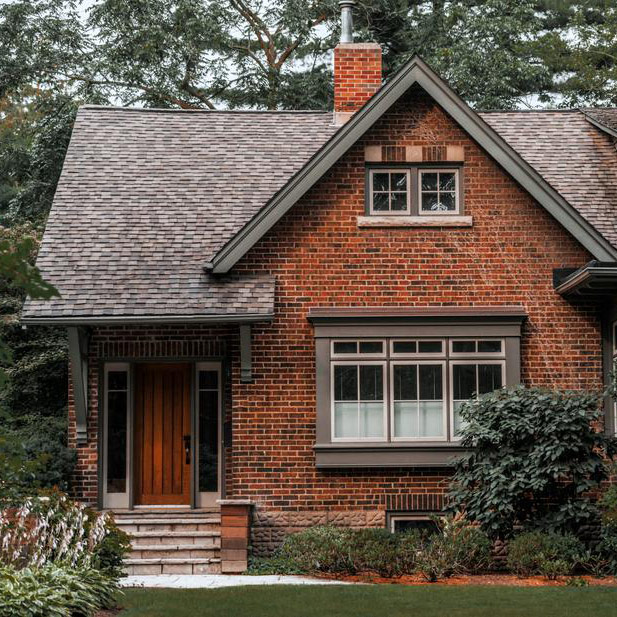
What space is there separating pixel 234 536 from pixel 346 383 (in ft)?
8.77

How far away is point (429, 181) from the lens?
1694 cm

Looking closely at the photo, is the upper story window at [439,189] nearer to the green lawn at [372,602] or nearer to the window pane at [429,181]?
the window pane at [429,181]

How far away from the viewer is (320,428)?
1623 cm

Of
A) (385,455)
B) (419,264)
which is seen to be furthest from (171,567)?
(419,264)

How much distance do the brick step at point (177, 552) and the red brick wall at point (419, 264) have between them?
1966 millimetres

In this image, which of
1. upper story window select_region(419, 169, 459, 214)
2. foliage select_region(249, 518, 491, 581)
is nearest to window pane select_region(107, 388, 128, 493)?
foliage select_region(249, 518, 491, 581)

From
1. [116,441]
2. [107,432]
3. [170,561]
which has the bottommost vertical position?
[170,561]

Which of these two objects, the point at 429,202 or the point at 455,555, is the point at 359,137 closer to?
the point at 429,202

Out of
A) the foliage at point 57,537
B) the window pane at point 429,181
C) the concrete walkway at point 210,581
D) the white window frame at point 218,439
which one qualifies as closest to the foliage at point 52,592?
the foliage at point 57,537

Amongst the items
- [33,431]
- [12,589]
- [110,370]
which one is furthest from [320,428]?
[12,589]

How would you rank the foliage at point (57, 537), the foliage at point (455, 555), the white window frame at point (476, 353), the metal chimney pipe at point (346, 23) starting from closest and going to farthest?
the foliage at point (57, 537) → the foliage at point (455, 555) → the white window frame at point (476, 353) → the metal chimney pipe at point (346, 23)

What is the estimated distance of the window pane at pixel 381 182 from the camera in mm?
16875

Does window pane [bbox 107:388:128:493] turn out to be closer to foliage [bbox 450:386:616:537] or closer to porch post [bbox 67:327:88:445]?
porch post [bbox 67:327:88:445]

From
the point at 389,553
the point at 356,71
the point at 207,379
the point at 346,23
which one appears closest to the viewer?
the point at 389,553
